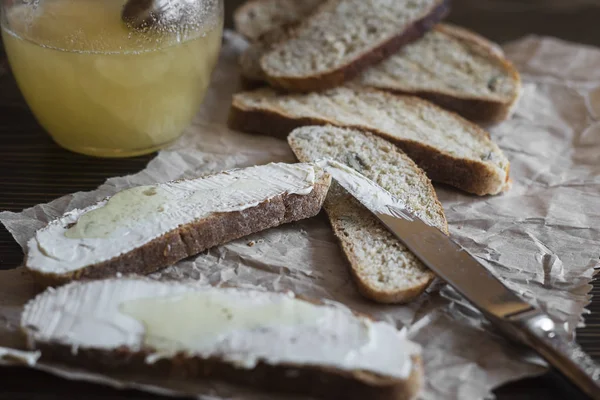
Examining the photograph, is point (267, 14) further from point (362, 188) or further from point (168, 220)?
point (168, 220)

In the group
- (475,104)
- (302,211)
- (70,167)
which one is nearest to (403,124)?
(475,104)

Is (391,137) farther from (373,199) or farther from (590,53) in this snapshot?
(590,53)

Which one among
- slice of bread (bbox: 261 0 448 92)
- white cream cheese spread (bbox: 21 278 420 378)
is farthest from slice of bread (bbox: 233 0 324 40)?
white cream cheese spread (bbox: 21 278 420 378)

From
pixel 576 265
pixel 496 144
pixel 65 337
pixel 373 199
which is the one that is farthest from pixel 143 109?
pixel 576 265

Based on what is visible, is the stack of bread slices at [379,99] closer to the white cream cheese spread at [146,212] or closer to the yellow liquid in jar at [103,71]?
the white cream cheese spread at [146,212]

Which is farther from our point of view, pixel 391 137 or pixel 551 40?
pixel 551 40

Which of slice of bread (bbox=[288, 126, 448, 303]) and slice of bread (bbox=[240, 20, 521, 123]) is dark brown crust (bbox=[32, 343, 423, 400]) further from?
slice of bread (bbox=[240, 20, 521, 123])
